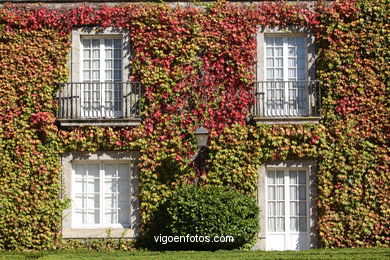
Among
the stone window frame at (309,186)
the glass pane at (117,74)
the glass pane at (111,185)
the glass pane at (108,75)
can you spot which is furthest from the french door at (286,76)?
the glass pane at (111,185)

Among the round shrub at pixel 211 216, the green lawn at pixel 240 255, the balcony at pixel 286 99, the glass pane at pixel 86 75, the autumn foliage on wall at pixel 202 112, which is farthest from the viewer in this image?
the glass pane at pixel 86 75

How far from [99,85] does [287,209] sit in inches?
213

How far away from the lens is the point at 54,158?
13.7 metres

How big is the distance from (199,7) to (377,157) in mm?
5533

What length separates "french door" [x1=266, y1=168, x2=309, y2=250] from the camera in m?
13.8

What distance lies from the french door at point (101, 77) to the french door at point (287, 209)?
163 inches

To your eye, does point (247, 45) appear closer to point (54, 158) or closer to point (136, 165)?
point (136, 165)

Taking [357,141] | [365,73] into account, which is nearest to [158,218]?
[357,141]

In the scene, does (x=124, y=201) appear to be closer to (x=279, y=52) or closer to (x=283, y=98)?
(x=283, y=98)

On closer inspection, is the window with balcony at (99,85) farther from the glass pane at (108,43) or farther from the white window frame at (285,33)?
the white window frame at (285,33)

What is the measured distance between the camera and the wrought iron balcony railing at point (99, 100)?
546 inches

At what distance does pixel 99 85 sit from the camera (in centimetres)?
1411

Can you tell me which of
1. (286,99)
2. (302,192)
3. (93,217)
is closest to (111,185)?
(93,217)

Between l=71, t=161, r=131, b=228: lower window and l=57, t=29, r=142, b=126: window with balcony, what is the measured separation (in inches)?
44.8
